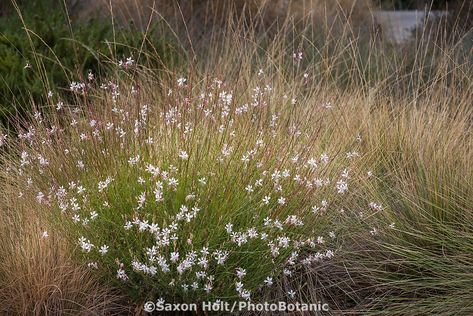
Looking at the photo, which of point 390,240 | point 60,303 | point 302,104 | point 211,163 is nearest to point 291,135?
point 211,163

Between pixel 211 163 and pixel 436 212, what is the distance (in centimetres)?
124

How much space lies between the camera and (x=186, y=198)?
3334 mm

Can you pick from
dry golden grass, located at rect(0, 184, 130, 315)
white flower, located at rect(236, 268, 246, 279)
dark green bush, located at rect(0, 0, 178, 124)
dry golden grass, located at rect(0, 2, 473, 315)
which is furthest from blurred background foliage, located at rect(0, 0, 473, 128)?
white flower, located at rect(236, 268, 246, 279)

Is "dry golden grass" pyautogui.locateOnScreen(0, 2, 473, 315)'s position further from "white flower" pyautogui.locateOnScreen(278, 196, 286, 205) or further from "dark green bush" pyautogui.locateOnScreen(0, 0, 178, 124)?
"dark green bush" pyautogui.locateOnScreen(0, 0, 178, 124)

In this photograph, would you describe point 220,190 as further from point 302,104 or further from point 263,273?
point 302,104

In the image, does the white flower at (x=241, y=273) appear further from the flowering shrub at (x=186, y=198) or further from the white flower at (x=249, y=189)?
the white flower at (x=249, y=189)

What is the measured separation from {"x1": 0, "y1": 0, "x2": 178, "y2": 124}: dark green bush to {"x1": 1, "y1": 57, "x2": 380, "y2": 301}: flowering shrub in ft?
5.50

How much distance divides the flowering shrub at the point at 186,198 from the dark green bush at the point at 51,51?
1.68 meters

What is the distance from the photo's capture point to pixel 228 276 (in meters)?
3.49

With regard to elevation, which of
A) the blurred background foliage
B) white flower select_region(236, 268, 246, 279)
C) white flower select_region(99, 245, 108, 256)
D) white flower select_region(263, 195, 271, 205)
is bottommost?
the blurred background foliage

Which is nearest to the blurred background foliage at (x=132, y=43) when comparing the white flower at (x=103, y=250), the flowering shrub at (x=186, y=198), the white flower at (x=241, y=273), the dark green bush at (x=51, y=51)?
the dark green bush at (x=51, y=51)

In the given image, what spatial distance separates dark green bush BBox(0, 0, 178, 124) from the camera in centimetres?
596

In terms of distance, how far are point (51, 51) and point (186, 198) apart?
2.79 meters

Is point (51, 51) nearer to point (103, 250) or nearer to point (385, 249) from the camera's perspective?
point (103, 250)
